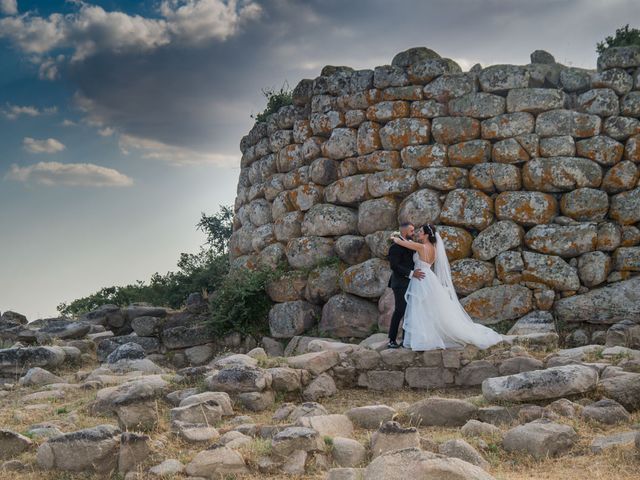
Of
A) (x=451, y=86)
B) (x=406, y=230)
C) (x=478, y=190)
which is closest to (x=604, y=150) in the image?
(x=478, y=190)

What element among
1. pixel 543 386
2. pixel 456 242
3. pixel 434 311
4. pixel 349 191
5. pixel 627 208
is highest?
pixel 349 191

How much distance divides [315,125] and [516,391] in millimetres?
7527

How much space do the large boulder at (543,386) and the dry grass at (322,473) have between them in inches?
10.3

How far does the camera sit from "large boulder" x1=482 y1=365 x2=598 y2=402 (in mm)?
7676

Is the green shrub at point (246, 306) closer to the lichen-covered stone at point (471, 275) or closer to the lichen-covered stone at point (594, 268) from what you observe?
the lichen-covered stone at point (471, 275)

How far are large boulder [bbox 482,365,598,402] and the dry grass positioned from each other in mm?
261

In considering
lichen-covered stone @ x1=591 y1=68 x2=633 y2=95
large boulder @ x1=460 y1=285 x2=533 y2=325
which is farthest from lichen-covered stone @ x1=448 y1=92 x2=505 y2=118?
large boulder @ x1=460 y1=285 x2=533 y2=325

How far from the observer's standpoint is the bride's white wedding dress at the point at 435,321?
980 cm

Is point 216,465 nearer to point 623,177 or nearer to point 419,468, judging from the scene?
point 419,468

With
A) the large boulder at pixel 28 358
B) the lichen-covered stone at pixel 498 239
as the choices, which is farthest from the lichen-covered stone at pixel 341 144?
the large boulder at pixel 28 358

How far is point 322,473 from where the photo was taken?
5953mm

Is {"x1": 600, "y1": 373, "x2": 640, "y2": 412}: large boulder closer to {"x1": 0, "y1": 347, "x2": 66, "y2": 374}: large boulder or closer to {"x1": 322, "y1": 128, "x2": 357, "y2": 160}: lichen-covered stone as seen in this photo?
{"x1": 322, "y1": 128, "x2": 357, "y2": 160}: lichen-covered stone

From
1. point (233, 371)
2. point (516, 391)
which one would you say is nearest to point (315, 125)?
point (233, 371)

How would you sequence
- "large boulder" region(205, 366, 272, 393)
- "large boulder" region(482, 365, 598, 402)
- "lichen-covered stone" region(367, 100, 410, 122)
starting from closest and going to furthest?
1. "large boulder" region(482, 365, 598, 402)
2. "large boulder" region(205, 366, 272, 393)
3. "lichen-covered stone" region(367, 100, 410, 122)
